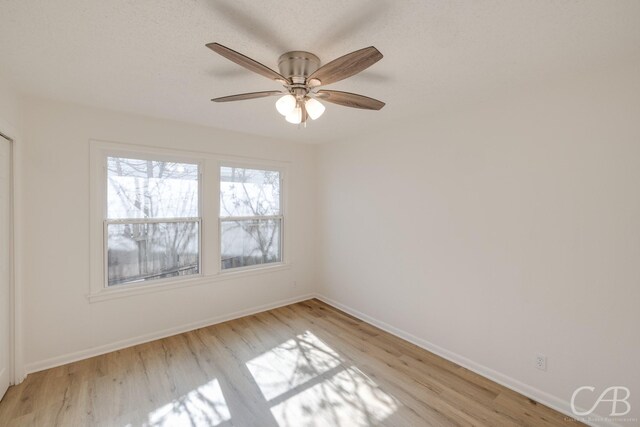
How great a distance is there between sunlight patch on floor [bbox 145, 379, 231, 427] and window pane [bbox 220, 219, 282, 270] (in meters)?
1.69

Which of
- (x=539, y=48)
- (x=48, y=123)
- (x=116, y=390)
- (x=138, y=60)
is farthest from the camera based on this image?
(x=48, y=123)

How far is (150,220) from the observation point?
3.18 m

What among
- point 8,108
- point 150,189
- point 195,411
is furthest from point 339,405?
point 8,108

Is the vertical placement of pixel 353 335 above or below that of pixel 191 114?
below

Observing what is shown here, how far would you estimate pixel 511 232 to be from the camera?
240 cm

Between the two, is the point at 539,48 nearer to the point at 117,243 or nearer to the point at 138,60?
the point at 138,60

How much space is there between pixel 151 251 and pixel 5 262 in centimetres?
112

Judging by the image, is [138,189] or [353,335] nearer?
[138,189]

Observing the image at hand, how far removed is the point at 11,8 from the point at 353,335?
362cm

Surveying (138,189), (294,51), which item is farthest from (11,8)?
(138,189)

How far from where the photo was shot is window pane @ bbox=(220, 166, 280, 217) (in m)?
3.75

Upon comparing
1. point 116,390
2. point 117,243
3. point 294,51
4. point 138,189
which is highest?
point 294,51

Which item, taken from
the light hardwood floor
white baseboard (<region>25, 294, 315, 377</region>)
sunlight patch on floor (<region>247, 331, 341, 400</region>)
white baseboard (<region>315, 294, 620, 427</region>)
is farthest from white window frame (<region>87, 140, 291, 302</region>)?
white baseboard (<region>315, 294, 620, 427</region>)

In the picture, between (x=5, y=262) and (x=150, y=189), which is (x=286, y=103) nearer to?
(x=150, y=189)
